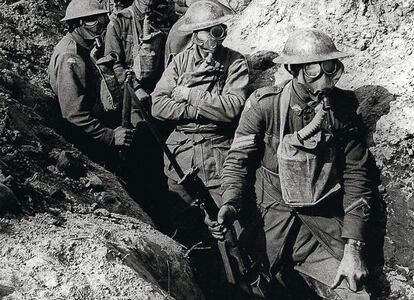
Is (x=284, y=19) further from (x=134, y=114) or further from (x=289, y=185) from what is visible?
(x=289, y=185)

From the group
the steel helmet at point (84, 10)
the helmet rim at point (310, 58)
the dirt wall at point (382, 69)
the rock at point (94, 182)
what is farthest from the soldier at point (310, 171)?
the steel helmet at point (84, 10)

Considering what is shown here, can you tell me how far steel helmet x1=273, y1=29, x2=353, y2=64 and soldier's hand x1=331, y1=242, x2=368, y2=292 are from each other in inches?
60.4

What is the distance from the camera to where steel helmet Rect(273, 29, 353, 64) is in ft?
18.8

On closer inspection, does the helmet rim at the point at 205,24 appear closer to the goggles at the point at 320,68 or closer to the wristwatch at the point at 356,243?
the goggles at the point at 320,68

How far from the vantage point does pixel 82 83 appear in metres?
7.75

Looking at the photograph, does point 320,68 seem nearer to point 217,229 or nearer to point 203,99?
point 203,99

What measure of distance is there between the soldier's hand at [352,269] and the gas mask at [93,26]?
387 centimetres

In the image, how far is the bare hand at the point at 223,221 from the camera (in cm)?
588

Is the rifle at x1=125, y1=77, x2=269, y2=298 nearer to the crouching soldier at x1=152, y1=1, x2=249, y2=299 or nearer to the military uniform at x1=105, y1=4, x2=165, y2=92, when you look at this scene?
the crouching soldier at x1=152, y1=1, x2=249, y2=299

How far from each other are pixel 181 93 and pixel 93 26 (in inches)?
71.9

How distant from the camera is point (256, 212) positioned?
6371 mm

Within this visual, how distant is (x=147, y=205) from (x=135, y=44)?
72.3 inches

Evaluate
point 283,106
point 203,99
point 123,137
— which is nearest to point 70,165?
point 123,137

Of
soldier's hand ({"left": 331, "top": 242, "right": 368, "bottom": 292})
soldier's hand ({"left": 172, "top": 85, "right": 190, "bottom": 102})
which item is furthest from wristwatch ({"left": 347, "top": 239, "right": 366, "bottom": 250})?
soldier's hand ({"left": 172, "top": 85, "right": 190, "bottom": 102})
